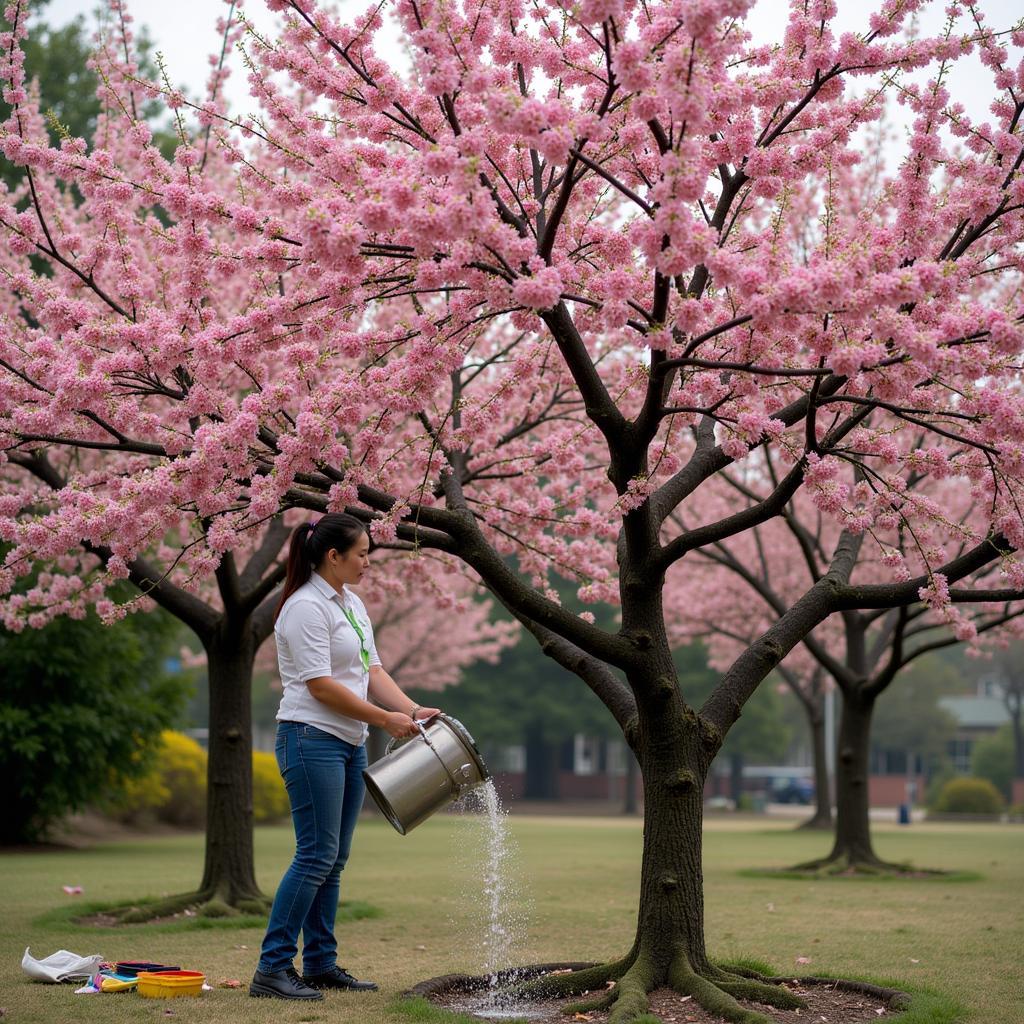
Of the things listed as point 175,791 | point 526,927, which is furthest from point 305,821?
point 175,791

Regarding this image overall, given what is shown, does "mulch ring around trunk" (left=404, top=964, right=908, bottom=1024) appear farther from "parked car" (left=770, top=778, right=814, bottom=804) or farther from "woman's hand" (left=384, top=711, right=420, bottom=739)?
"parked car" (left=770, top=778, right=814, bottom=804)

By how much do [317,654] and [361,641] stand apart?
1.12 feet

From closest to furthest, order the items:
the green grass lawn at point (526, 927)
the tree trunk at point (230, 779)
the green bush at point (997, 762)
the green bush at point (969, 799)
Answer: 1. the green grass lawn at point (526, 927)
2. the tree trunk at point (230, 779)
3. the green bush at point (969, 799)
4. the green bush at point (997, 762)

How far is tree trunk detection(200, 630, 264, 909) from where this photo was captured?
9047 millimetres

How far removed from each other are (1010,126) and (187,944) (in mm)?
6255

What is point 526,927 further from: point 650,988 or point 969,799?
point 969,799

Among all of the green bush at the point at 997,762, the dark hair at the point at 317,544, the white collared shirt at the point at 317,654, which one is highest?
the green bush at the point at 997,762

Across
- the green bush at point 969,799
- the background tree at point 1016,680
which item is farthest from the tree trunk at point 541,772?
the background tree at point 1016,680

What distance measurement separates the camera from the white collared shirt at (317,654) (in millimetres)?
5160

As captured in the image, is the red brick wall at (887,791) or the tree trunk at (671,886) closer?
the tree trunk at (671,886)

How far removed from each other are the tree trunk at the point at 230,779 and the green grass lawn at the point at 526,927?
39.3 inches

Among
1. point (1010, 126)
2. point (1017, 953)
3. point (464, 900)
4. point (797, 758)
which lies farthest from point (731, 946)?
point (797, 758)

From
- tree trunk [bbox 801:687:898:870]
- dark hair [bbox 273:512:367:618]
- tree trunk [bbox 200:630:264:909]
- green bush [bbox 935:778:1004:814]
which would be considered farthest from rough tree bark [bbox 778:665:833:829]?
dark hair [bbox 273:512:367:618]

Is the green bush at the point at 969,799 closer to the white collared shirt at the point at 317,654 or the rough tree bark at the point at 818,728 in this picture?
the rough tree bark at the point at 818,728
